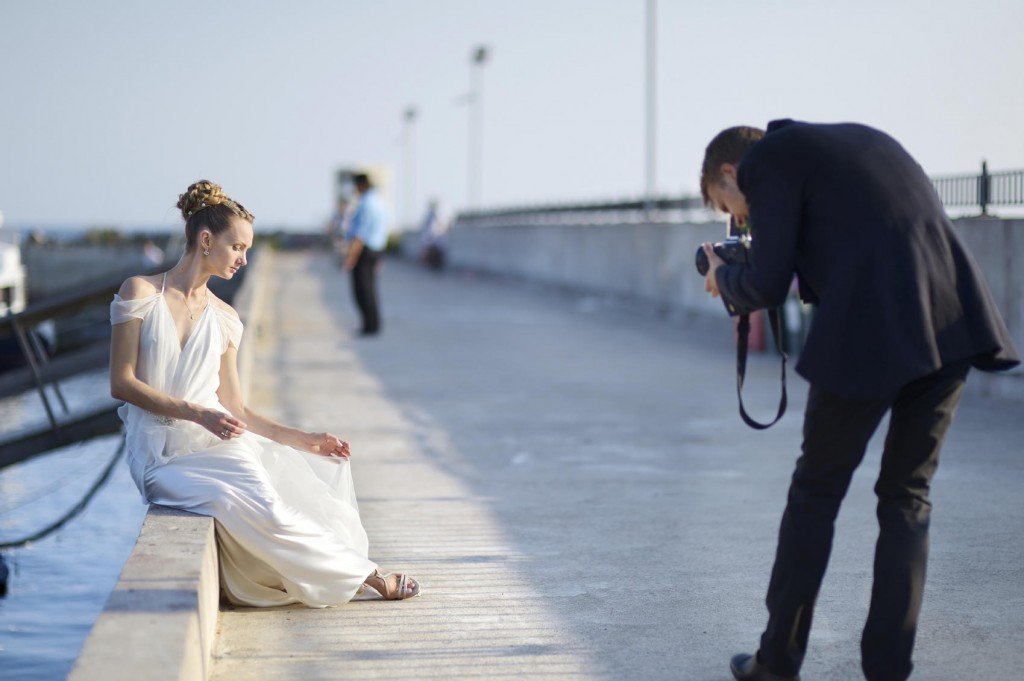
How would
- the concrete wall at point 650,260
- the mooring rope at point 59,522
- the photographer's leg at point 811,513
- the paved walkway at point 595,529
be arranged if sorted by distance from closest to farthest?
1. the photographer's leg at point 811,513
2. the paved walkway at point 595,529
3. the mooring rope at point 59,522
4. the concrete wall at point 650,260

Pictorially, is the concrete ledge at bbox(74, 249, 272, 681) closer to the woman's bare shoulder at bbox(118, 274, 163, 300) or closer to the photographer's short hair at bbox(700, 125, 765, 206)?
the woman's bare shoulder at bbox(118, 274, 163, 300)

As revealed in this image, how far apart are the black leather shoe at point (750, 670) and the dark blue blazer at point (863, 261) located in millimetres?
864

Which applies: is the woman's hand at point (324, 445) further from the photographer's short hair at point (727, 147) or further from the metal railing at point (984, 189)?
the metal railing at point (984, 189)

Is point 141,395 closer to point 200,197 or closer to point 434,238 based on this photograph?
point 200,197

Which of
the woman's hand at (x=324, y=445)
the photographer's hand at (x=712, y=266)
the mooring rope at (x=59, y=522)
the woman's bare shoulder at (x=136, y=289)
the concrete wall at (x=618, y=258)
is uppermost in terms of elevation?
the photographer's hand at (x=712, y=266)

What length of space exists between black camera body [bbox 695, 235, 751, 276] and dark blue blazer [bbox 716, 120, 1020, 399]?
266mm

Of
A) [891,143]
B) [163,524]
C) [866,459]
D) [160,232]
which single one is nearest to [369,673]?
[163,524]

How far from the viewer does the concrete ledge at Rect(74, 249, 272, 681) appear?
3.27 metres

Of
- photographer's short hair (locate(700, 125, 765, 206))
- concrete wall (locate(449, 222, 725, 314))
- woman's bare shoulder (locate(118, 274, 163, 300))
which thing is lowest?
concrete wall (locate(449, 222, 725, 314))

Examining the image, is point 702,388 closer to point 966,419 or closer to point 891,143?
point 966,419

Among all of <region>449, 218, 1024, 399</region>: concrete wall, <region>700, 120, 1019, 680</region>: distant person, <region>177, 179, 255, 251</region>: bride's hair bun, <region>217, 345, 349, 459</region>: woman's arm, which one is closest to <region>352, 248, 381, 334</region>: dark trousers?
<region>449, 218, 1024, 399</region>: concrete wall

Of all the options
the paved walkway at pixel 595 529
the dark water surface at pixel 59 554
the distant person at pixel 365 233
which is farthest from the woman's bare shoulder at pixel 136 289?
the distant person at pixel 365 233

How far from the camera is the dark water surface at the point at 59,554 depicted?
6.34 metres

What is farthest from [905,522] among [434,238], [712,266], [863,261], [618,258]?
[434,238]
